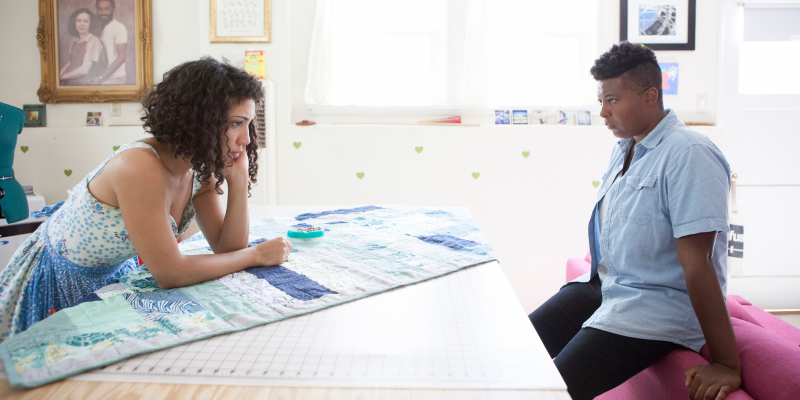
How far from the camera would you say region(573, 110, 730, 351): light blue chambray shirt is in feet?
3.57

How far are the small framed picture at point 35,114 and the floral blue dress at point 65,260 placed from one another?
2465mm

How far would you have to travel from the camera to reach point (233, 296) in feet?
3.22

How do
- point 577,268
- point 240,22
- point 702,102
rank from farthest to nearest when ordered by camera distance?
1. point 702,102
2. point 240,22
3. point 577,268

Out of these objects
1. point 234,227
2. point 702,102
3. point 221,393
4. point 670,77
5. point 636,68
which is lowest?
point 221,393

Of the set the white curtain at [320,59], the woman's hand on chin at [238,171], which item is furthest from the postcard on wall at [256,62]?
the woman's hand on chin at [238,171]

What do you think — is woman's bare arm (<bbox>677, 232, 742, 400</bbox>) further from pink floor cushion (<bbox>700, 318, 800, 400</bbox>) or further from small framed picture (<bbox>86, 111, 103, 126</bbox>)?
small framed picture (<bbox>86, 111, 103, 126</bbox>)

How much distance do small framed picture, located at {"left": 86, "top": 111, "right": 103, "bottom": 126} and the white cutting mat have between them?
2.98 m

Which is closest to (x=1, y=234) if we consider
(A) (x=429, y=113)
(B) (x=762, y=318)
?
(A) (x=429, y=113)

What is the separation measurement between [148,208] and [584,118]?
8.99 ft

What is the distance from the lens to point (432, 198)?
309cm

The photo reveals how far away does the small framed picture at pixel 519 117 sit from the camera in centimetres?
310

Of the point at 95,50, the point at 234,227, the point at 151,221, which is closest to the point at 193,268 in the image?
the point at 151,221

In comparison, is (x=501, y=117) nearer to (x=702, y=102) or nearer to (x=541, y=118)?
(x=541, y=118)

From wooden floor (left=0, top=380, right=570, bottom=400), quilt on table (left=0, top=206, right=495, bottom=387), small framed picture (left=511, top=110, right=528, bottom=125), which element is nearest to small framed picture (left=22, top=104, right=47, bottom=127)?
quilt on table (left=0, top=206, right=495, bottom=387)
